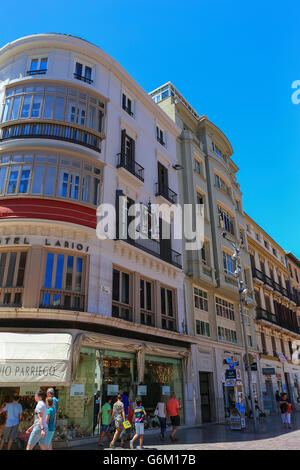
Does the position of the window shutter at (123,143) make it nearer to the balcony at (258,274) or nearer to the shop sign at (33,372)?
the shop sign at (33,372)

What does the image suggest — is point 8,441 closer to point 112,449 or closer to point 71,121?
point 112,449

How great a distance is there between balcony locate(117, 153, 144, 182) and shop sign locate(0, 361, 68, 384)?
9.74 meters

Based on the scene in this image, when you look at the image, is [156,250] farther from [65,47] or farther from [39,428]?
[39,428]

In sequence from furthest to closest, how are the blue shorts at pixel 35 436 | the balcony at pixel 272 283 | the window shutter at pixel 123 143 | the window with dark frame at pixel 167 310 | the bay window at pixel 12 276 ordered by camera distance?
the balcony at pixel 272 283
the window with dark frame at pixel 167 310
the window shutter at pixel 123 143
the bay window at pixel 12 276
the blue shorts at pixel 35 436

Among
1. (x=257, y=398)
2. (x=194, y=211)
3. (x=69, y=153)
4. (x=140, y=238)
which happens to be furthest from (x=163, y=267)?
(x=257, y=398)

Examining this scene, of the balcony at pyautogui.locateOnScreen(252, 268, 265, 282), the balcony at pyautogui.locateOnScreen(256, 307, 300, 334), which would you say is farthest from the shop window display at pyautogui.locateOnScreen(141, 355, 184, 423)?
the balcony at pyautogui.locateOnScreen(252, 268, 265, 282)

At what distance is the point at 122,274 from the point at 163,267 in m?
3.37

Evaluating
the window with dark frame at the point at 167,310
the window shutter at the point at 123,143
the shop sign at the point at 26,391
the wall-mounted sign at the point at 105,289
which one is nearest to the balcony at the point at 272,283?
the window with dark frame at the point at 167,310

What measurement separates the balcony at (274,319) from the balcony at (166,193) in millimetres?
14580

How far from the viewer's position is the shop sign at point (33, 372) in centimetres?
1073

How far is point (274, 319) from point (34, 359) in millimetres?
28293

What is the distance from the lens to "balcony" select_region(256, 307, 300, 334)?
30828mm

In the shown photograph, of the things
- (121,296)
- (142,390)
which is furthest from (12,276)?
(142,390)

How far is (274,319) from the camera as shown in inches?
1352
